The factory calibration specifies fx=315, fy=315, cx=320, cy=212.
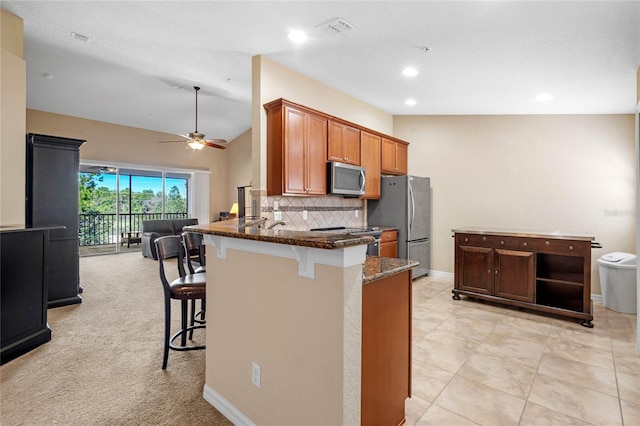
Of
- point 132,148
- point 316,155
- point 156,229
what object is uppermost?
point 132,148

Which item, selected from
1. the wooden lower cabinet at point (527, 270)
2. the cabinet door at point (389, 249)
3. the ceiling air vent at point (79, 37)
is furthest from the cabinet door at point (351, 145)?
the ceiling air vent at point (79, 37)

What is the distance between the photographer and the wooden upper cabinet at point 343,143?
161 inches

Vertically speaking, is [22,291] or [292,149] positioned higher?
[292,149]

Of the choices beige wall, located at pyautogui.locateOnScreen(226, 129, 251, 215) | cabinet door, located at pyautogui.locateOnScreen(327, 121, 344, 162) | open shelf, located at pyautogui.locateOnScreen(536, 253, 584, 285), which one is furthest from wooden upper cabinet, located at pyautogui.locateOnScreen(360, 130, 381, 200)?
beige wall, located at pyautogui.locateOnScreen(226, 129, 251, 215)

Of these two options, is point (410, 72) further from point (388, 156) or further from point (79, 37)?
point (79, 37)

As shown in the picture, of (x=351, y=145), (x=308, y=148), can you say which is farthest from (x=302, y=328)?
(x=351, y=145)

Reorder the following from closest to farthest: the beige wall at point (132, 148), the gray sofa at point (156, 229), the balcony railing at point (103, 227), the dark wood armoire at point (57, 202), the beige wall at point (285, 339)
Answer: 1. the beige wall at point (285, 339)
2. the dark wood armoire at point (57, 202)
3. the beige wall at point (132, 148)
4. the gray sofa at point (156, 229)
5. the balcony railing at point (103, 227)

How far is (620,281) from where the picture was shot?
366cm

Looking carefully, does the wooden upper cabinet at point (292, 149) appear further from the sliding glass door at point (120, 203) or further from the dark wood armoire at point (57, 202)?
the sliding glass door at point (120, 203)

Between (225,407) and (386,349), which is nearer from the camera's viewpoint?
(386,349)

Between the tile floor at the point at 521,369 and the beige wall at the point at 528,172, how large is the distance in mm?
1385

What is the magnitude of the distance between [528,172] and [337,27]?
3576 millimetres

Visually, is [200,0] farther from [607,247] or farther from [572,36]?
[607,247]

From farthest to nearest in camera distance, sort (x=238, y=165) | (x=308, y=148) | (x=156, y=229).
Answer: (x=238, y=165) → (x=156, y=229) → (x=308, y=148)
